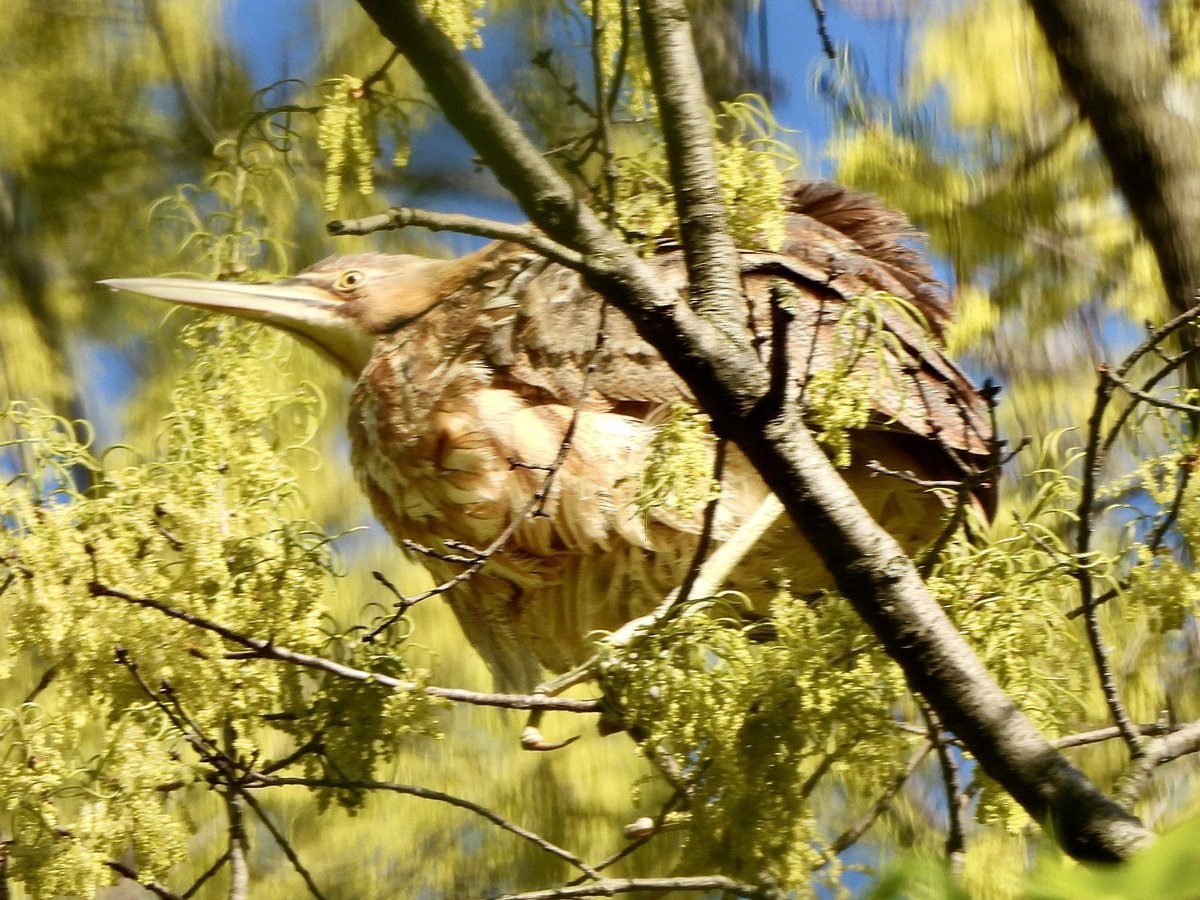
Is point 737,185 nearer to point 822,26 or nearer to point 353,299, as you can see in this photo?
point 822,26

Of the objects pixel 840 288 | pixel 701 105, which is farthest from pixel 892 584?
pixel 840 288

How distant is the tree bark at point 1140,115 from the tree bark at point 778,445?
67cm

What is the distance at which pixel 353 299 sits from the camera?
95.6 inches

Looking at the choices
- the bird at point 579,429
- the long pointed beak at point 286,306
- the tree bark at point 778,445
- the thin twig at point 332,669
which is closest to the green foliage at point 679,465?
the tree bark at point 778,445

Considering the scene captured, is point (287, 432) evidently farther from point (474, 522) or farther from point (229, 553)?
point (229, 553)

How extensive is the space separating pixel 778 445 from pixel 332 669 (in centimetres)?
45

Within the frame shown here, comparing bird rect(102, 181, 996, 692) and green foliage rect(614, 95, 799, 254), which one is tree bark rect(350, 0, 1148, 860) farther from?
bird rect(102, 181, 996, 692)

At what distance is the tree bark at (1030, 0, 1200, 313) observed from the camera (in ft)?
5.78

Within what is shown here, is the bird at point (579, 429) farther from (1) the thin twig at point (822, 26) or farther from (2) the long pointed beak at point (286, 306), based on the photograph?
(1) the thin twig at point (822, 26)

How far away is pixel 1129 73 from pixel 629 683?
3.32 feet

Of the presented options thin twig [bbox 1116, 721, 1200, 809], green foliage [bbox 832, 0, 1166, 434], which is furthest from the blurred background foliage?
thin twig [bbox 1116, 721, 1200, 809]

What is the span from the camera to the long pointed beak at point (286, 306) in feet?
6.84

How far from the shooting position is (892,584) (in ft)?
4.15

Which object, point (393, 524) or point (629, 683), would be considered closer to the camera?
point (629, 683)
